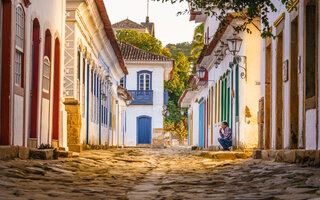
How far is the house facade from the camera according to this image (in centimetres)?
1070

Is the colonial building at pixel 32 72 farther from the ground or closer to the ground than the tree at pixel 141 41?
closer to the ground

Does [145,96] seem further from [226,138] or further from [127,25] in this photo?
[226,138]

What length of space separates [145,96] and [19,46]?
37.8m

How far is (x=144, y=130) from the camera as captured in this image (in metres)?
49.4

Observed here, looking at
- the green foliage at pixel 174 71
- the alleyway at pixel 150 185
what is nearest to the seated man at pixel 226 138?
the alleyway at pixel 150 185

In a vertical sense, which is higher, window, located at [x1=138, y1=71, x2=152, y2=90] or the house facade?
window, located at [x1=138, y1=71, x2=152, y2=90]

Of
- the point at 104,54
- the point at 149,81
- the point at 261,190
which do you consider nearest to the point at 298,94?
the point at 261,190

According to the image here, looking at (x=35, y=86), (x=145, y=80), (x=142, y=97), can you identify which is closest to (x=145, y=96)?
(x=142, y=97)

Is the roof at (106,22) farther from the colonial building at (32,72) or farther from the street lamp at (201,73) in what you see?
the colonial building at (32,72)

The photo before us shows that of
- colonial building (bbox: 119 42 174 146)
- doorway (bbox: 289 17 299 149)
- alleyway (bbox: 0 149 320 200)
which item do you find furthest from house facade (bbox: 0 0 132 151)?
colonial building (bbox: 119 42 174 146)

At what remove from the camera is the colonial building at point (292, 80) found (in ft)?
33.8

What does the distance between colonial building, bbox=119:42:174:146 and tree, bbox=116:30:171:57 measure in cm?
979

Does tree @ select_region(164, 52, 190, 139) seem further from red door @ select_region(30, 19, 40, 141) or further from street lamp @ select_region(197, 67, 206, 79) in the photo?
red door @ select_region(30, 19, 40, 141)

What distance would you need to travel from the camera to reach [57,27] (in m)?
15.5
